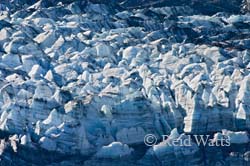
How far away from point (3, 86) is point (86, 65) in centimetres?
769

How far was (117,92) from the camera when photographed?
49.5 m

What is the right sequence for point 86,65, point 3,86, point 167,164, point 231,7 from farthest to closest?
point 231,7
point 86,65
point 3,86
point 167,164

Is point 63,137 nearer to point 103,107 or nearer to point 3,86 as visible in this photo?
point 103,107

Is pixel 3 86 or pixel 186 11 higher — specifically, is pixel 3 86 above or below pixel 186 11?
above

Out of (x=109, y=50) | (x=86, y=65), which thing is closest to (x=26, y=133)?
(x=86, y=65)

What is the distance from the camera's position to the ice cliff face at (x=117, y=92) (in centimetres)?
4556

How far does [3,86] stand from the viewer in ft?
167

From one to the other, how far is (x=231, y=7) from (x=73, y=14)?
13652mm

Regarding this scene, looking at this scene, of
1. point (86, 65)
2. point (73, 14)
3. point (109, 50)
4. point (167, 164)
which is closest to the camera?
point (167, 164)

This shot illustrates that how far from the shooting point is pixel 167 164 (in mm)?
44906

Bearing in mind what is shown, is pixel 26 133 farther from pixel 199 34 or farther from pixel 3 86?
pixel 199 34

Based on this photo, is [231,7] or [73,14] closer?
[73,14]

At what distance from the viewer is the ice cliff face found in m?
45.6

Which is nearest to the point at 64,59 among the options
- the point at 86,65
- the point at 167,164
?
the point at 86,65
